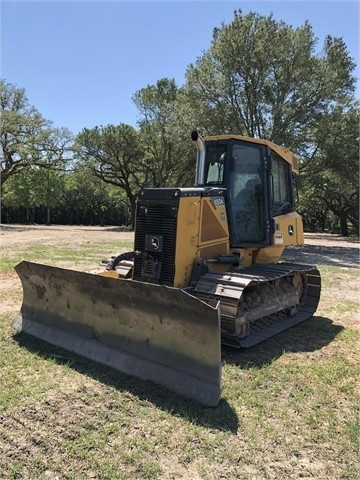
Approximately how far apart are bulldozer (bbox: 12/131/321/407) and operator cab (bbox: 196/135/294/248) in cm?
2

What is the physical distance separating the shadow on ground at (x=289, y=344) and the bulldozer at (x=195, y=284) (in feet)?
0.41

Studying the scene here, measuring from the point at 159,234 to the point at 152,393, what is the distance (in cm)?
209

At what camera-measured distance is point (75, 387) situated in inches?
160

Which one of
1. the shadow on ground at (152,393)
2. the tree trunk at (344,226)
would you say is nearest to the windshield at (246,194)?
the shadow on ground at (152,393)

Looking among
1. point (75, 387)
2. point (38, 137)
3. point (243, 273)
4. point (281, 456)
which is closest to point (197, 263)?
point (243, 273)

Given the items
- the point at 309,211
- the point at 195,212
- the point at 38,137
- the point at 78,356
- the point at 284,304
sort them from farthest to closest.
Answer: the point at 309,211
the point at 38,137
the point at 284,304
the point at 195,212
the point at 78,356

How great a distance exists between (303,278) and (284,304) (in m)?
1.12

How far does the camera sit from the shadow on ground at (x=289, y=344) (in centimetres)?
494

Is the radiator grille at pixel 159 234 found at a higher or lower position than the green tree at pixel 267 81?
lower

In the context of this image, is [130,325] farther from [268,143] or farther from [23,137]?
[23,137]

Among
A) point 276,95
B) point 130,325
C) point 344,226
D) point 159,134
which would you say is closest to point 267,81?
point 276,95

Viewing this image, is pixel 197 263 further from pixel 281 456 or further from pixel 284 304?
pixel 281 456

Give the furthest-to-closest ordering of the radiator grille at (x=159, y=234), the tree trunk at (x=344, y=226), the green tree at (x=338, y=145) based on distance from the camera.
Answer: the tree trunk at (x=344, y=226), the green tree at (x=338, y=145), the radiator grille at (x=159, y=234)

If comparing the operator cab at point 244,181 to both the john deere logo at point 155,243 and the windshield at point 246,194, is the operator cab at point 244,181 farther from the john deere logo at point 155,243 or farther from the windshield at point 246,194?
the john deere logo at point 155,243
